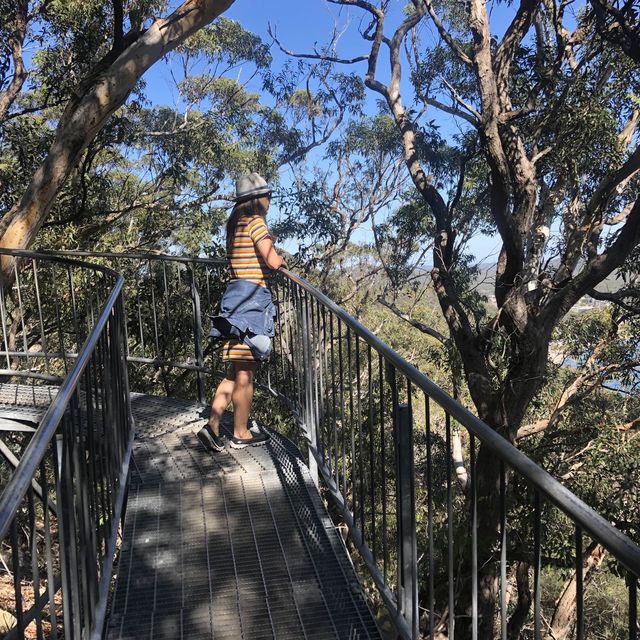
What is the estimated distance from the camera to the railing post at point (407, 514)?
197 cm

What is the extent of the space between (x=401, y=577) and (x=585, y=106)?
24.3 feet

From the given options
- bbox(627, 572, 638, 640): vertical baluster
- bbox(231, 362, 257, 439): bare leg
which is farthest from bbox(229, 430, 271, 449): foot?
bbox(627, 572, 638, 640): vertical baluster

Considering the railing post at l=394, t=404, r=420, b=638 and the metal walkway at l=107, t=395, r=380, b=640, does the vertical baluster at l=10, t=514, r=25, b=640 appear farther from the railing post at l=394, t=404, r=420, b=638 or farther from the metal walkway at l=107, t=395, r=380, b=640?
the metal walkway at l=107, t=395, r=380, b=640

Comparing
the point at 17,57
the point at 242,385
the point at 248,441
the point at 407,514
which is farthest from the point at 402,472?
the point at 17,57

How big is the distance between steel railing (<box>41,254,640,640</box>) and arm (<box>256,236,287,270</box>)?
0.11 m

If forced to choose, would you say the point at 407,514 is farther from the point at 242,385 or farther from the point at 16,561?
the point at 242,385

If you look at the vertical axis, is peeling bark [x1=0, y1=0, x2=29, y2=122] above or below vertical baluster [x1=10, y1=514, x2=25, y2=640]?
above

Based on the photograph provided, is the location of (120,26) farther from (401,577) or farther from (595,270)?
(401,577)

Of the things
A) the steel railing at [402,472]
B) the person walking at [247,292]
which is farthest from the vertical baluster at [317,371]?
the person walking at [247,292]

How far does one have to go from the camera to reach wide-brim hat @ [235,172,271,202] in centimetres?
358

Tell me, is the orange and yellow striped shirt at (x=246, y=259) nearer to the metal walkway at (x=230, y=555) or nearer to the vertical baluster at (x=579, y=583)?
the metal walkway at (x=230, y=555)

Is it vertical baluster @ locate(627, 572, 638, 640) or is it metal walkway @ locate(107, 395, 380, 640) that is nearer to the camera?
vertical baluster @ locate(627, 572, 638, 640)

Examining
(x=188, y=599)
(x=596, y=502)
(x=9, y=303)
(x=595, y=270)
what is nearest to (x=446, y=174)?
(x=595, y=270)

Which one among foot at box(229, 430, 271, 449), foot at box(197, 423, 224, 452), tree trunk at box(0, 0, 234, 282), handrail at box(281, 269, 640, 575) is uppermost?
tree trunk at box(0, 0, 234, 282)
